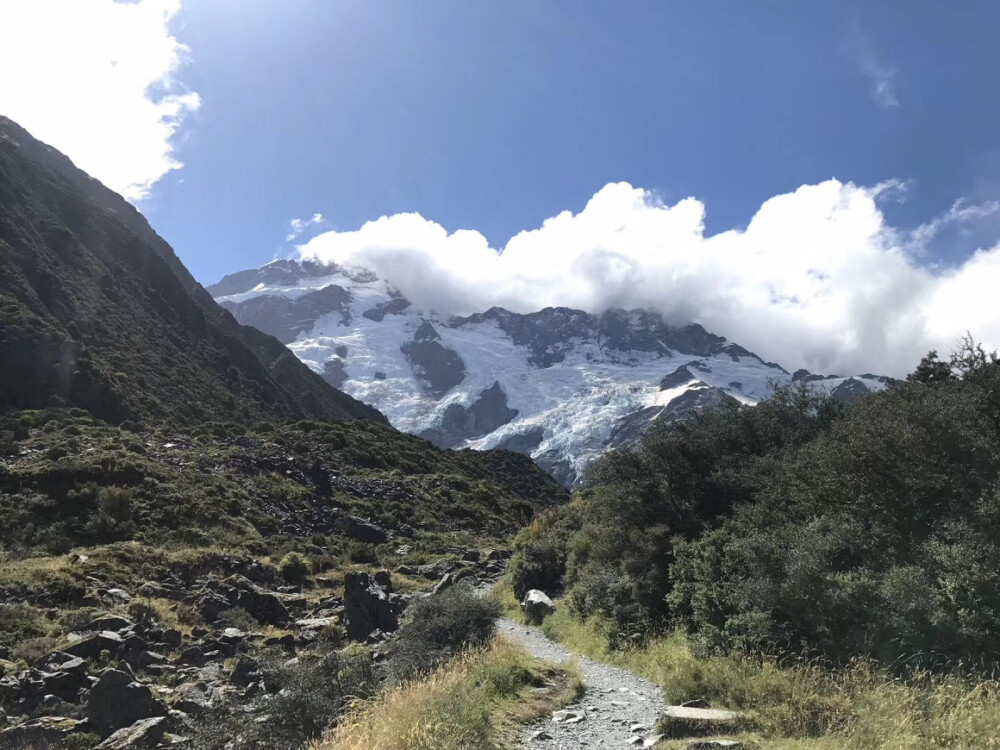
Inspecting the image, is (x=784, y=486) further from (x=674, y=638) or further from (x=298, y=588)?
(x=298, y=588)

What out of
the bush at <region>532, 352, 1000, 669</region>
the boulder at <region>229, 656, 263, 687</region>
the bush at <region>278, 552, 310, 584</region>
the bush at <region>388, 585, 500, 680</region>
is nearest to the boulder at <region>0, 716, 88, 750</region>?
the boulder at <region>229, 656, 263, 687</region>

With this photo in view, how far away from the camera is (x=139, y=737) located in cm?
1020

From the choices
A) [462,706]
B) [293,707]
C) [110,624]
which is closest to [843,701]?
[462,706]

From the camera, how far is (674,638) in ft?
42.3

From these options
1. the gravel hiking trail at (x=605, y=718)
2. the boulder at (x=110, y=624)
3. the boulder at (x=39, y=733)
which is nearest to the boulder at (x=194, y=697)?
the boulder at (x=39, y=733)

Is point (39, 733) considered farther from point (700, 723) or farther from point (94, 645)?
point (700, 723)

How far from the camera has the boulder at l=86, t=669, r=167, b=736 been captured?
35.8 ft

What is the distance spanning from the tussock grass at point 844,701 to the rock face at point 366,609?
1077 cm

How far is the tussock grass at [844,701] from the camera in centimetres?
693

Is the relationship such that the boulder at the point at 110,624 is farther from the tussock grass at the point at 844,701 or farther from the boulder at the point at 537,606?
the tussock grass at the point at 844,701

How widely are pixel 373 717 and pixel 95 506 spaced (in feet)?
83.7

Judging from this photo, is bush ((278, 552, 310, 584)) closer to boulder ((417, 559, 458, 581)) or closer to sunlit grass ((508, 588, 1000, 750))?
boulder ((417, 559, 458, 581))

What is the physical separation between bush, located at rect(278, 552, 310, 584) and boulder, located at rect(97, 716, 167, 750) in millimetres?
15860

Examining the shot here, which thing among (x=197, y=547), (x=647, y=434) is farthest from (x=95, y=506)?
(x=647, y=434)
